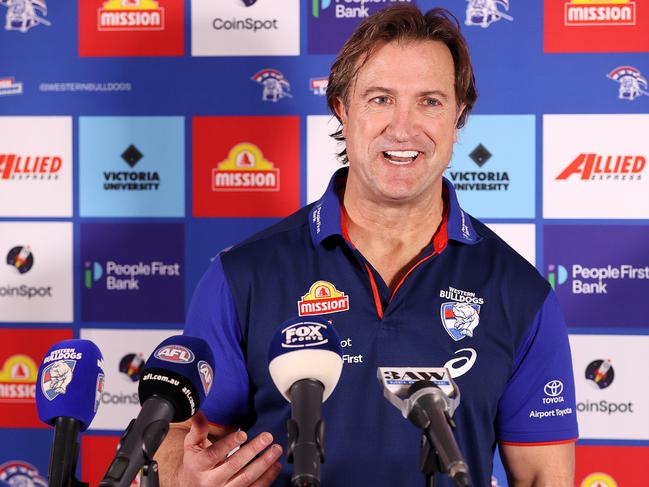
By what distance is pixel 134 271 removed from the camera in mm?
2562

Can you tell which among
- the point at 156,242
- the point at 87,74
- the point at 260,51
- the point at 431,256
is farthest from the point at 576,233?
the point at 87,74

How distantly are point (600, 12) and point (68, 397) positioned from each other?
78.1 inches

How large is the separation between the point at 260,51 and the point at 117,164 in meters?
0.56

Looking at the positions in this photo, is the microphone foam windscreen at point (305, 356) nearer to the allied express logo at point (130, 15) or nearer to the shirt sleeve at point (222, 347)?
the shirt sleeve at point (222, 347)

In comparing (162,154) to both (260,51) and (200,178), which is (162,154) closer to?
(200,178)

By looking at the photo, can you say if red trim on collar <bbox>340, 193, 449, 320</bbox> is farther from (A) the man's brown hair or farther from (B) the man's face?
(A) the man's brown hair

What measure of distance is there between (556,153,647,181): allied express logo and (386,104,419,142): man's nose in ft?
3.19

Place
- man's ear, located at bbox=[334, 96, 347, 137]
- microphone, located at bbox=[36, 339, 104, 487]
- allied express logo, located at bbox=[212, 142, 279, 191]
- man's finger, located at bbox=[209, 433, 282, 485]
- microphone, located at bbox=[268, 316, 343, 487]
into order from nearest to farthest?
microphone, located at bbox=[268, 316, 343, 487] < microphone, located at bbox=[36, 339, 104, 487] < man's finger, located at bbox=[209, 433, 282, 485] < man's ear, located at bbox=[334, 96, 347, 137] < allied express logo, located at bbox=[212, 142, 279, 191]

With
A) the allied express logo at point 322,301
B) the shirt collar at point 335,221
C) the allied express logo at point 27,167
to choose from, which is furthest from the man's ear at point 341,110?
the allied express logo at point 27,167

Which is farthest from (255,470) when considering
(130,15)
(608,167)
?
(130,15)

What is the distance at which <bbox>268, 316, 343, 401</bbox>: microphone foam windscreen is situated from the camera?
952mm

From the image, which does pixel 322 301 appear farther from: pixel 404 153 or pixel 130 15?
pixel 130 15

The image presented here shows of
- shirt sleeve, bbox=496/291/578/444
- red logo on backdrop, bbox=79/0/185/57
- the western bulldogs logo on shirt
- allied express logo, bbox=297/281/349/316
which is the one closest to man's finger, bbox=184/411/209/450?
allied express logo, bbox=297/281/349/316

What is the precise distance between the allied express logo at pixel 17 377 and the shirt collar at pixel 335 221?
1.32 m
